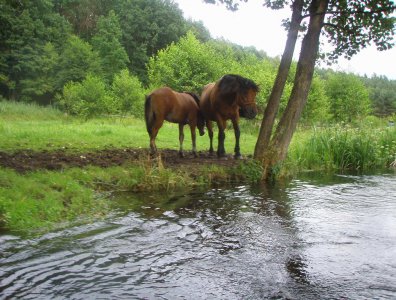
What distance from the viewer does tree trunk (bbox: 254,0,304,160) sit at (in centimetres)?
1104

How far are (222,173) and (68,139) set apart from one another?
608 centimetres

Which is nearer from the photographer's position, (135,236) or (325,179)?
(135,236)

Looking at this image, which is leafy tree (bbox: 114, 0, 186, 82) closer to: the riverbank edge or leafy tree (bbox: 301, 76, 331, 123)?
leafy tree (bbox: 301, 76, 331, 123)

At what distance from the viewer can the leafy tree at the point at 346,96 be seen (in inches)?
1711

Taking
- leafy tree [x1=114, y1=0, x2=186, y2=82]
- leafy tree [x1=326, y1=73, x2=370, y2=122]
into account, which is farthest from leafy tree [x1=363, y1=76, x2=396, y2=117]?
leafy tree [x1=114, y1=0, x2=186, y2=82]

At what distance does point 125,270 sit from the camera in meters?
4.45

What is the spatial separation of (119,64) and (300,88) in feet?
162

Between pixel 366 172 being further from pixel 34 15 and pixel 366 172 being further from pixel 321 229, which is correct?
pixel 34 15

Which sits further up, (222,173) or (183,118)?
(183,118)

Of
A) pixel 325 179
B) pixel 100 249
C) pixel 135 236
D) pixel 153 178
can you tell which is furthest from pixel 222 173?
pixel 100 249

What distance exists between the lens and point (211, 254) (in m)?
5.04

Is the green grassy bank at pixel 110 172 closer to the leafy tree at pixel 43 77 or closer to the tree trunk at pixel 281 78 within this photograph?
Answer: the tree trunk at pixel 281 78

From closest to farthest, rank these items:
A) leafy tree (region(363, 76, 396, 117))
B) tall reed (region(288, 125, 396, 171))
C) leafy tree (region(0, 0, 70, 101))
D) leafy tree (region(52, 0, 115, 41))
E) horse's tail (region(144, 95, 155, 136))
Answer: horse's tail (region(144, 95, 155, 136)) → tall reed (region(288, 125, 396, 171)) → leafy tree (region(0, 0, 70, 101)) → leafy tree (region(363, 76, 396, 117)) → leafy tree (region(52, 0, 115, 41))

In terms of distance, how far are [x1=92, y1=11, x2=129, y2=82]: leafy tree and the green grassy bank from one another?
41123 mm
